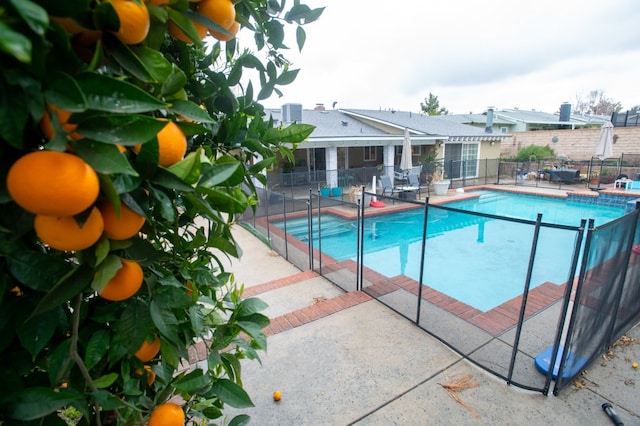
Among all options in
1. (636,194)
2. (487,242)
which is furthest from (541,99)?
(487,242)

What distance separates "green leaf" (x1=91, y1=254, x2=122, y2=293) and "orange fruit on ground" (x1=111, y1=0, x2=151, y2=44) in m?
0.40

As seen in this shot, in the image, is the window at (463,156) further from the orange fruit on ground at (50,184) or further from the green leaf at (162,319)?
the orange fruit on ground at (50,184)

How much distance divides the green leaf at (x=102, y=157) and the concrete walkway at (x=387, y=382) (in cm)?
257

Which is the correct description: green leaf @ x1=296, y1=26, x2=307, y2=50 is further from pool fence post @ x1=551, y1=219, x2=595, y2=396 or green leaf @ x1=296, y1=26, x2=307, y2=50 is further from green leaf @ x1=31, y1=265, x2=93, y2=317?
pool fence post @ x1=551, y1=219, x2=595, y2=396

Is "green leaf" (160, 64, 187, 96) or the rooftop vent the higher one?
the rooftop vent

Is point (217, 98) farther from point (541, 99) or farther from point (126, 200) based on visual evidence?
point (541, 99)

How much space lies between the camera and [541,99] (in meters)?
50.9

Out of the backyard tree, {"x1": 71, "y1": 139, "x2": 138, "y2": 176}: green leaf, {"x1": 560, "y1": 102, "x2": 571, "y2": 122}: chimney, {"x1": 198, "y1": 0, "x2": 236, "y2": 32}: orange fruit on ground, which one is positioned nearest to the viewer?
{"x1": 71, "y1": 139, "x2": 138, "y2": 176}: green leaf

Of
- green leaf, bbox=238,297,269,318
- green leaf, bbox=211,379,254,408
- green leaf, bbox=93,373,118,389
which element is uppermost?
green leaf, bbox=93,373,118,389

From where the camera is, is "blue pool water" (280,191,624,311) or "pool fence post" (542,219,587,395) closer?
"pool fence post" (542,219,587,395)

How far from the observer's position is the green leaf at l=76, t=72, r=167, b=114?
46cm

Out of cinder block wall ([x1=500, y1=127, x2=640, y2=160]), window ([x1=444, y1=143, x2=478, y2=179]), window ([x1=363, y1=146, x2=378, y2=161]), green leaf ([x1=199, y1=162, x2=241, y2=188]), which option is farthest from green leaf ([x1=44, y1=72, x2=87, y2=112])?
cinder block wall ([x1=500, y1=127, x2=640, y2=160])

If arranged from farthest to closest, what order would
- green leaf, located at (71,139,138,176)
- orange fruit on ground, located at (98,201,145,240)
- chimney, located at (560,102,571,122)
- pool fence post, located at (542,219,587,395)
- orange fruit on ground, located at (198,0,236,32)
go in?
chimney, located at (560,102,571,122), pool fence post, located at (542,219,587,395), orange fruit on ground, located at (198,0,236,32), orange fruit on ground, located at (98,201,145,240), green leaf, located at (71,139,138,176)

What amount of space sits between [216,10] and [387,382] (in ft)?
9.76
